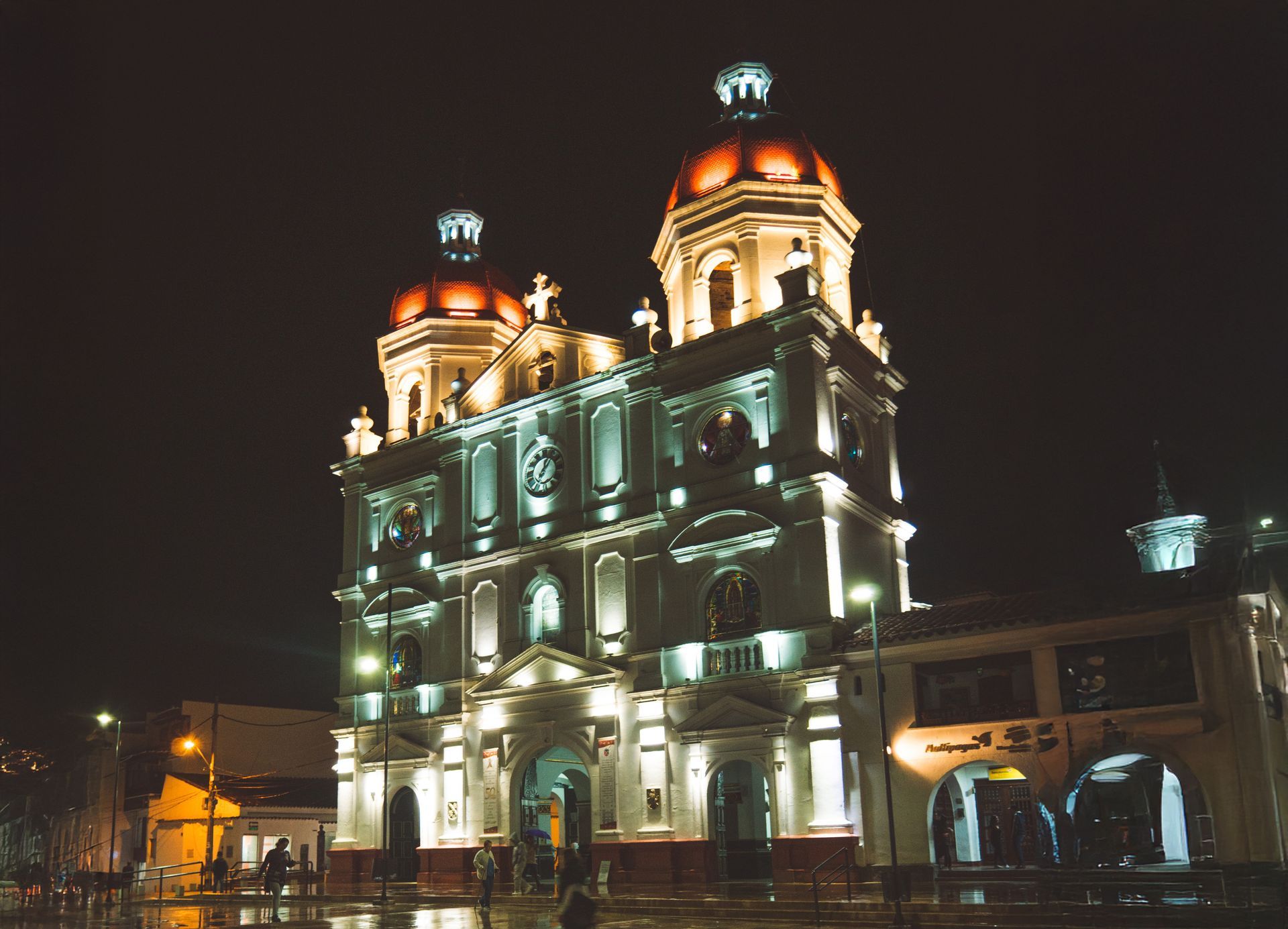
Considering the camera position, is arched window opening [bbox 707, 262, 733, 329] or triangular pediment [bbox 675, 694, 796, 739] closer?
triangular pediment [bbox 675, 694, 796, 739]

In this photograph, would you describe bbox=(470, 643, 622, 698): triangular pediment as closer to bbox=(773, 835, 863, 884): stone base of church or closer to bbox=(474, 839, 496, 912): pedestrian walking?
bbox=(773, 835, 863, 884): stone base of church

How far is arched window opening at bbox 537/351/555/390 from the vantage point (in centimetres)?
4053

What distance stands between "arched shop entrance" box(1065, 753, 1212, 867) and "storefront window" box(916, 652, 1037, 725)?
4753 millimetres

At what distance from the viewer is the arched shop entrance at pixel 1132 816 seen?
33656 millimetres

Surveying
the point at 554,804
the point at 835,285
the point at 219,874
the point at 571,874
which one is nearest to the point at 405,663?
the point at 554,804

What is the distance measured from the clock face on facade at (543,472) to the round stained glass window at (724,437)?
5447 millimetres

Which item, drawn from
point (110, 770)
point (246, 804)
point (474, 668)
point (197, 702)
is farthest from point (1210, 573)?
point (110, 770)

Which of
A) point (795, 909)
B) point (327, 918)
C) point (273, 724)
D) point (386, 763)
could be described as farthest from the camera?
point (273, 724)

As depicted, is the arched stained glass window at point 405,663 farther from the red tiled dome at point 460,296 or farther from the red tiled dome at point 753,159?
the red tiled dome at point 753,159

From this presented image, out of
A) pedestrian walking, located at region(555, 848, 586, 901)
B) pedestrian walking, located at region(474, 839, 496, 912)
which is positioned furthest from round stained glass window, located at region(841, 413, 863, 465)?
pedestrian walking, located at region(555, 848, 586, 901)

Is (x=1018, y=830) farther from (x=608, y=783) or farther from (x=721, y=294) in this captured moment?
(x=721, y=294)

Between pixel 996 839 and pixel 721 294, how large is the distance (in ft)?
60.7

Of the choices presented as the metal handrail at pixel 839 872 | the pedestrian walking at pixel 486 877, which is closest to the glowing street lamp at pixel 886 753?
the metal handrail at pixel 839 872

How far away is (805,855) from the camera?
1208 inches
